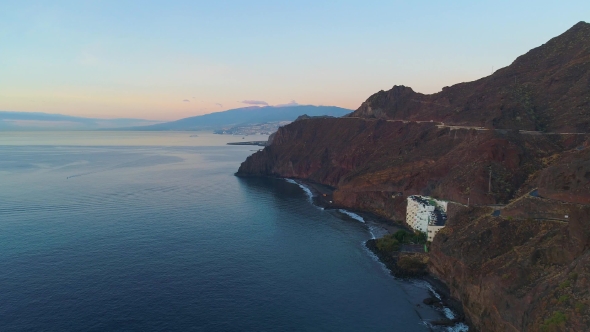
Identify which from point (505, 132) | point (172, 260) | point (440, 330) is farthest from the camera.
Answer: point (505, 132)

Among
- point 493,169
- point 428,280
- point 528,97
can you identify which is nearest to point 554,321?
point 428,280

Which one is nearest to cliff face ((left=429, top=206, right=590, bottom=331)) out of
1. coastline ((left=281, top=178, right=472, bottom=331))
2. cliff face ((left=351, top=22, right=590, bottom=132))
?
coastline ((left=281, top=178, right=472, bottom=331))

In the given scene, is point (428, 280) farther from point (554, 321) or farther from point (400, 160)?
point (400, 160)

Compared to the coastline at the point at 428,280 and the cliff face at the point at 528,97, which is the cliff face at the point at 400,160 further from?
the cliff face at the point at 528,97

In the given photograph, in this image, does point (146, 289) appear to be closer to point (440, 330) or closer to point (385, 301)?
point (385, 301)

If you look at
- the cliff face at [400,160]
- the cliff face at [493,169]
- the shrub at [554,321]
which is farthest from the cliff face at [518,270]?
the cliff face at [400,160]

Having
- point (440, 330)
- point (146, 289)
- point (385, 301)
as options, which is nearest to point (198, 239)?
point (146, 289)
